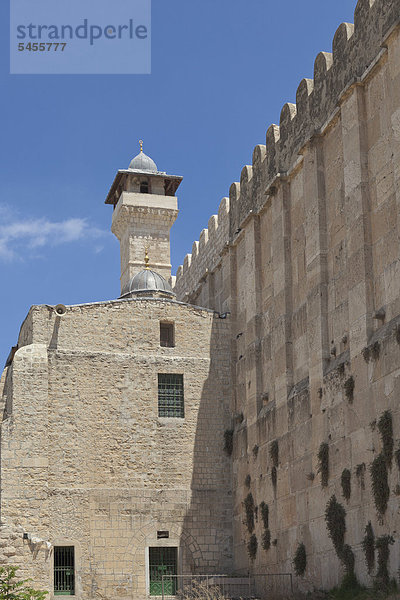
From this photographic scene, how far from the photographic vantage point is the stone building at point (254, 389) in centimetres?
1858

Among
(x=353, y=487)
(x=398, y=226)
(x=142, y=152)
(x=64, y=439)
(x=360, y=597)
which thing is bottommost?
(x=360, y=597)

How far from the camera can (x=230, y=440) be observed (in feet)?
86.1

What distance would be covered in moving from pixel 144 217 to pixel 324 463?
2043cm

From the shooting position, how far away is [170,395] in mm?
26156

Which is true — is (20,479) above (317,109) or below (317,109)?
below

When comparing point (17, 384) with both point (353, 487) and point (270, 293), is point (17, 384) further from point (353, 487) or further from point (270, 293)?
point (353, 487)

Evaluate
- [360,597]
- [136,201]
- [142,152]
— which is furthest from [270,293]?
[142,152]

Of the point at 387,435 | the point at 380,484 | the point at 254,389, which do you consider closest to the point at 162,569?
the point at 254,389

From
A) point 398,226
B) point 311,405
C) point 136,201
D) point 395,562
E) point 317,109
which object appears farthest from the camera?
point 136,201

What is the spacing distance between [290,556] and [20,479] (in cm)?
708

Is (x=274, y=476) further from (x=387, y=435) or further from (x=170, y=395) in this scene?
(x=387, y=435)

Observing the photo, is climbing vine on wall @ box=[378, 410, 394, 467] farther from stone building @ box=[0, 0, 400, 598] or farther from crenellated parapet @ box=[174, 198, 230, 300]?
crenellated parapet @ box=[174, 198, 230, 300]

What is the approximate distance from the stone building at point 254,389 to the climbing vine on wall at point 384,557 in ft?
0.59

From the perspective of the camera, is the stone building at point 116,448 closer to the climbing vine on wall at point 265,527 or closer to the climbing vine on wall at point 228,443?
the climbing vine on wall at point 228,443
